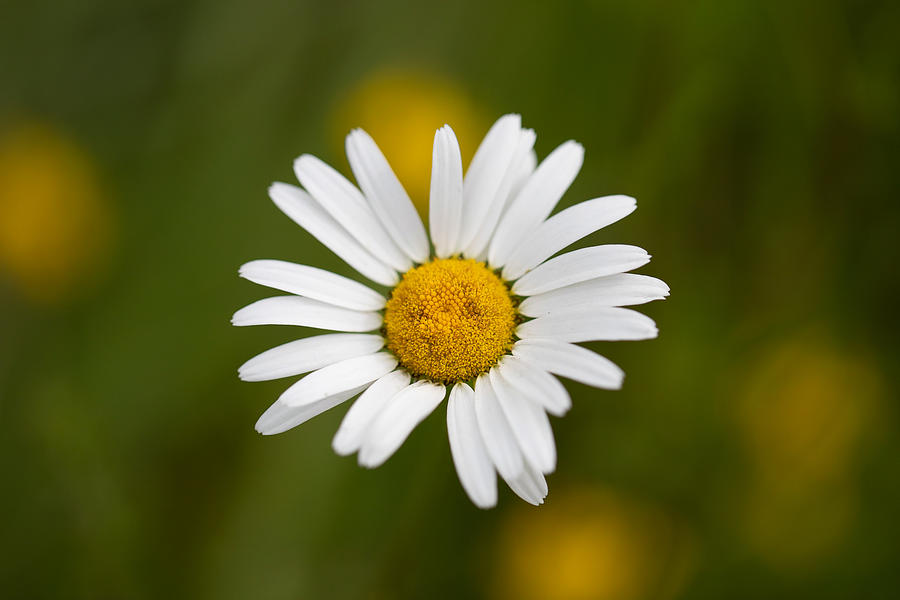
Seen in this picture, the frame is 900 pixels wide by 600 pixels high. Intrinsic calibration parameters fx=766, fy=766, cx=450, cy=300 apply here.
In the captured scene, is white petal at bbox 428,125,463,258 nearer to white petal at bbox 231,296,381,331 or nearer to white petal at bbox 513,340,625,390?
white petal at bbox 231,296,381,331

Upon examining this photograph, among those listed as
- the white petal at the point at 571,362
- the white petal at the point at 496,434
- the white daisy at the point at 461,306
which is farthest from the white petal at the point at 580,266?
the white petal at the point at 496,434

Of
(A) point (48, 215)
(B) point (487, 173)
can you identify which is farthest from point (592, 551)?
(A) point (48, 215)

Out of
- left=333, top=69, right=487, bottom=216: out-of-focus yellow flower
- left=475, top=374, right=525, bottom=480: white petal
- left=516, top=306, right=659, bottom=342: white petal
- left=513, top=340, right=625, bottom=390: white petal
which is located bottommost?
left=475, top=374, right=525, bottom=480: white petal

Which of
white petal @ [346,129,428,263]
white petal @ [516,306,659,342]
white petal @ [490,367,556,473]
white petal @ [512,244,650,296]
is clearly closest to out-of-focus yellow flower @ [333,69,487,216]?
white petal @ [346,129,428,263]

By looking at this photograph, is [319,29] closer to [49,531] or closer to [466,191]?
[466,191]

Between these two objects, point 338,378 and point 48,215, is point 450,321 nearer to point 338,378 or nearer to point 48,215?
point 338,378

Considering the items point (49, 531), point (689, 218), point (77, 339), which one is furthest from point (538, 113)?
point (49, 531)

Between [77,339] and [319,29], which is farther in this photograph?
[319,29]

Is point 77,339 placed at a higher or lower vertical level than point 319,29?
lower
